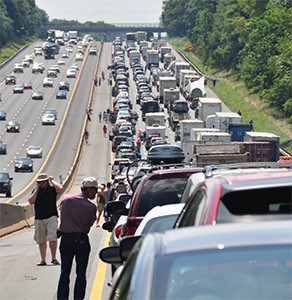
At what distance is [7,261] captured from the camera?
2089 centimetres

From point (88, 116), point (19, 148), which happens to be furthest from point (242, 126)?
point (88, 116)

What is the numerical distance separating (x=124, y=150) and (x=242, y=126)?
547 inches

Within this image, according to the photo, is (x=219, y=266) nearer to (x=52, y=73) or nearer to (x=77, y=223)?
A: (x=77, y=223)

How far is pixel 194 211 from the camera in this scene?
747 centimetres

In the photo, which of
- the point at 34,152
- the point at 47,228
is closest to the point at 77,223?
the point at 47,228

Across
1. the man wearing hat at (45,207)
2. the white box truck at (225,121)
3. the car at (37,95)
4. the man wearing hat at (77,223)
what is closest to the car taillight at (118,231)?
the man wearing hat at (77,223)

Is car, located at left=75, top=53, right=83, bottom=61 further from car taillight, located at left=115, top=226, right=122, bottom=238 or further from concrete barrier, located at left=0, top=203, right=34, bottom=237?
car taillight, located at left=115, top=226, right=122, bottom=238

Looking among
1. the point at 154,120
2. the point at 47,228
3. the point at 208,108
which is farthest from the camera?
the point at 154,120

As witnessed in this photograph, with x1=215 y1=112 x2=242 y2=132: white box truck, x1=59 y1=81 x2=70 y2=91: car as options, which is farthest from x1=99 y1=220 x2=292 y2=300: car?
x1=59 y1=81 x2=70 y2=91: car

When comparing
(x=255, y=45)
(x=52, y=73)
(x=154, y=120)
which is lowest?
(x=52, y=73)

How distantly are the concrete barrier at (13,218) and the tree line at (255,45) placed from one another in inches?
2484

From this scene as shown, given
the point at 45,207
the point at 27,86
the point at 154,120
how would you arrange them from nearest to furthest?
1. the point at 45,207
2. the point at 154,120
3. the point at 27,86

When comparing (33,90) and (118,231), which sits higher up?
(118,231)

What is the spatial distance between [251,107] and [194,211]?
4190 inches
